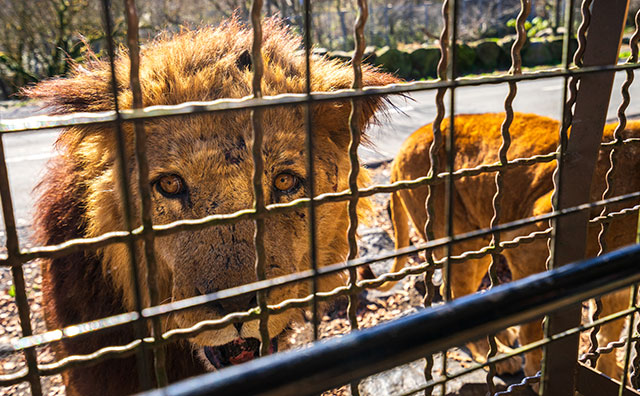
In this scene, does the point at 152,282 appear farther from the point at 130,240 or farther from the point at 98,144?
the point at 98,144

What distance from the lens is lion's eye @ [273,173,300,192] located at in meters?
2.23

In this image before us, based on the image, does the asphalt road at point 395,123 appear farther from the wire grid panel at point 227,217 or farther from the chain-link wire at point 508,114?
the wire grid panel at point 227,217

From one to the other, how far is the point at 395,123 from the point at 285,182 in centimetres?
790

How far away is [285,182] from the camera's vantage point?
224 centimetres

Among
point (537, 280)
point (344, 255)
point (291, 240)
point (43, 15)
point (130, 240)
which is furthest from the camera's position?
point (43, 15)

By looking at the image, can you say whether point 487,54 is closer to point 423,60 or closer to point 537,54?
point 537,54

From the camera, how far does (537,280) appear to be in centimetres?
94

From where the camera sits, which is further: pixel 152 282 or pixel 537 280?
pixel 152 282

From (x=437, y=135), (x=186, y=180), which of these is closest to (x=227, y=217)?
(x=437, y=135)

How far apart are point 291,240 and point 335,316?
2.13 meters

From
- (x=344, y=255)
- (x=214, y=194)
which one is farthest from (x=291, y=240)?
(x=344, y=255)

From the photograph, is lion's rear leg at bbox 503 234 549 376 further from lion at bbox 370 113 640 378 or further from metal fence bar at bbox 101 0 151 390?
metal fence bar at bbox 101 0 151 390

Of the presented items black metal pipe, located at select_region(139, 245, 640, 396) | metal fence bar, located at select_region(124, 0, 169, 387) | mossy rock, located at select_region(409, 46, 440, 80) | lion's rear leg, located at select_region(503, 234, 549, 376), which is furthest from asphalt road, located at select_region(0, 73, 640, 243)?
black metal pipe, located at select_region(139, 245, 640, 396)

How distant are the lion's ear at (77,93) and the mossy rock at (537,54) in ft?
57.4
